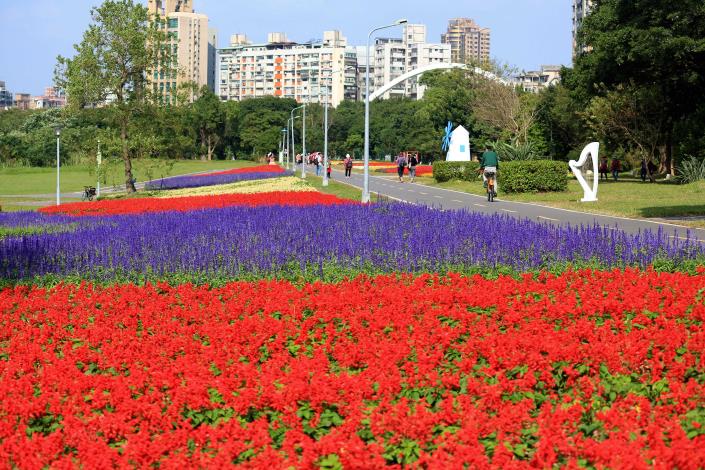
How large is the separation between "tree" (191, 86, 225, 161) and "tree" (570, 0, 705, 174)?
8197cm

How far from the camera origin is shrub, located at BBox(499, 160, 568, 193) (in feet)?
129

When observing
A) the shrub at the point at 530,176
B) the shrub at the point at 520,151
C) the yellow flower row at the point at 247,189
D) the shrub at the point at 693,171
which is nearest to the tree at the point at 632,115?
the shrub at the point at 693,171

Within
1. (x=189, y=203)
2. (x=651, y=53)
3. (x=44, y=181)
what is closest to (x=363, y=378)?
(x=189, y=203)

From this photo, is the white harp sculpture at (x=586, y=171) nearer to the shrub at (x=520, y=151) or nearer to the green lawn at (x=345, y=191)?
the green lawn at (x=345, y=191)

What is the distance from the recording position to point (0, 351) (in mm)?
8383

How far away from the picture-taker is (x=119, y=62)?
45469 mm

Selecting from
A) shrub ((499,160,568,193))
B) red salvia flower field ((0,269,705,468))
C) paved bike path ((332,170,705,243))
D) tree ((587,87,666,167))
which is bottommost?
red salvia flower field ((0,269,705,468))

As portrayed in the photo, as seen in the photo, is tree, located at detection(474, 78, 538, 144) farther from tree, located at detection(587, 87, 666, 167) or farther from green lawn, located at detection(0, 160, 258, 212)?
green lawn, located at detection(0, 160, 258, 212)

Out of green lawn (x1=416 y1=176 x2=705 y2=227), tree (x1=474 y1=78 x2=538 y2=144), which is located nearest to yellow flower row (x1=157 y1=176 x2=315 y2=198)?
green lawn (x1=416 y1=176 x2=705 y2=227)

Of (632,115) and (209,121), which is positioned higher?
(209,121)

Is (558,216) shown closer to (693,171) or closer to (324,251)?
(324,251)

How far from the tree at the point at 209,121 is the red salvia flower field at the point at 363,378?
393 feet

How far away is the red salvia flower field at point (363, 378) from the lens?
5309 millimetres

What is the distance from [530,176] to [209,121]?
100501 millimetres
